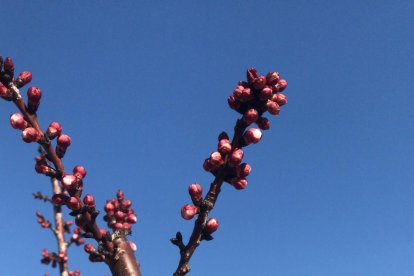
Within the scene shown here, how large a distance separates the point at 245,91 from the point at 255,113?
161 mm

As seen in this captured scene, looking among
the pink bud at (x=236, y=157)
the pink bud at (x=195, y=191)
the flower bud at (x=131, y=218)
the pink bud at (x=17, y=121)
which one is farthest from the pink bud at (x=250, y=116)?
the flower bud at (x=131, y=218)

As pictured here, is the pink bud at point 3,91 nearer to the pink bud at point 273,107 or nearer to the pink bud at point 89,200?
the pink bud at point 89,200

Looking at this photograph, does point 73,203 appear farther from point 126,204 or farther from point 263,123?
point 126,204

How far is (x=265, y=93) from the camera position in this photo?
103 inches

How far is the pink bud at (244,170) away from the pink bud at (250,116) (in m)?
0.28

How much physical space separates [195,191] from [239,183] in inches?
11.9

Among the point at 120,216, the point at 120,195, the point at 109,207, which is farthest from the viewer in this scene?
the point at 120,195

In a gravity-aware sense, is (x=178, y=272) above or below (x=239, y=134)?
below

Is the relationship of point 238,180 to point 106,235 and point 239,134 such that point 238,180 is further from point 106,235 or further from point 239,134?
point 106,235

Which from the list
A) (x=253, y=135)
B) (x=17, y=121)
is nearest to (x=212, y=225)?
(x=253, y=135)

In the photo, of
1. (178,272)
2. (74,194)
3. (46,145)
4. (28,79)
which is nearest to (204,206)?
(178,272)

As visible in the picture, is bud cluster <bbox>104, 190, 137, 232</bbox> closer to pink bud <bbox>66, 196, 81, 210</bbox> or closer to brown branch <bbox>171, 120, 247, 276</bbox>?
pink bud <bbox>66, 196, 81, 210</bbox>

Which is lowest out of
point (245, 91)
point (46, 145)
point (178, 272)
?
point (178, 272)

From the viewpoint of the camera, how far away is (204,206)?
8.48ft
